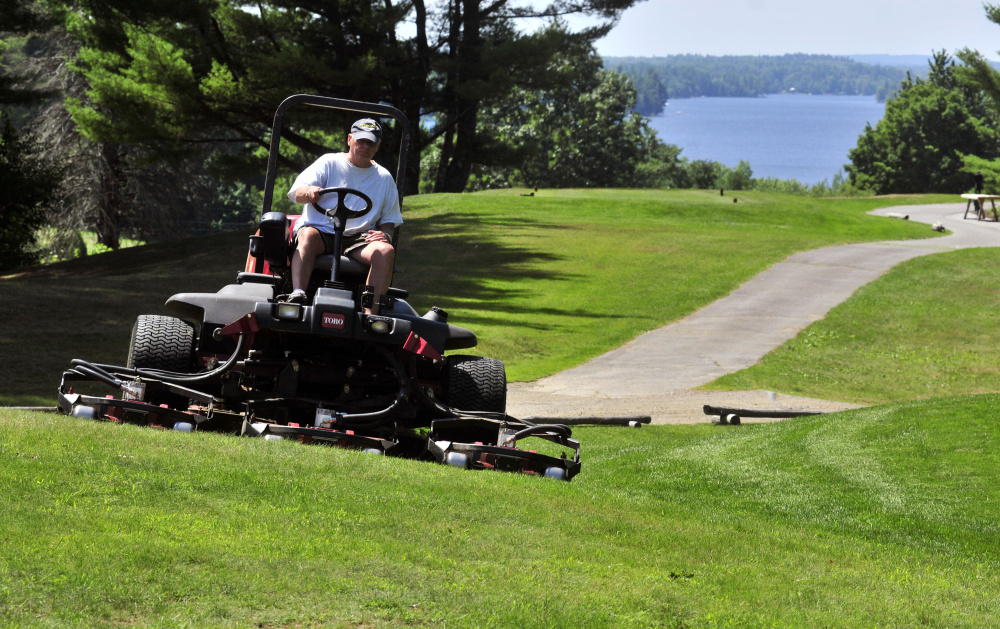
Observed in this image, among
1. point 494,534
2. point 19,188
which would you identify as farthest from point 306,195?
point 19,188

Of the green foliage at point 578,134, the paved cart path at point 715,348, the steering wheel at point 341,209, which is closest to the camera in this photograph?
the steering wheel at point 341,209

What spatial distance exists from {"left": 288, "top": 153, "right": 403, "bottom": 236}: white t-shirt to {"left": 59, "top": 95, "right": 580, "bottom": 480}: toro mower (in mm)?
80

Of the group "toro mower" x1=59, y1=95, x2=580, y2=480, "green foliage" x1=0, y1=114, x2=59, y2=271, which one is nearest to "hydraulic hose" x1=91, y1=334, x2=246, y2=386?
"toro mower" x1=59, y1=95, x2=580, y2=480

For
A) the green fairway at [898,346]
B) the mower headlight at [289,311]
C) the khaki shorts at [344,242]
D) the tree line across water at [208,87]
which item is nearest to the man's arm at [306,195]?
the khaki shorts at [344,242]

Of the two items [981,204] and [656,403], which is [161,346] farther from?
[981,204]

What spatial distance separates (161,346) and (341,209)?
167cm

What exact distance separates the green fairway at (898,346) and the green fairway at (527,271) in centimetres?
304

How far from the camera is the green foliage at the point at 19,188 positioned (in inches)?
1103

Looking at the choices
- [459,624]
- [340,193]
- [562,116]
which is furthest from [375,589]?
[562,116]

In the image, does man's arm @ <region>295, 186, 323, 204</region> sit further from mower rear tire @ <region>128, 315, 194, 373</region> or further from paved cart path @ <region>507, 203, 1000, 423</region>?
paved cart path @ <region>507, 203, 1000, 423</region>

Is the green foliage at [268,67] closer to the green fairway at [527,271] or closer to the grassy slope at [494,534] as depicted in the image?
the green fairway at [527,271]

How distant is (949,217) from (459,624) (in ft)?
150

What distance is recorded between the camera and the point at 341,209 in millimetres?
7547

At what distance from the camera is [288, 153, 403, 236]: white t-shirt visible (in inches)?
311
